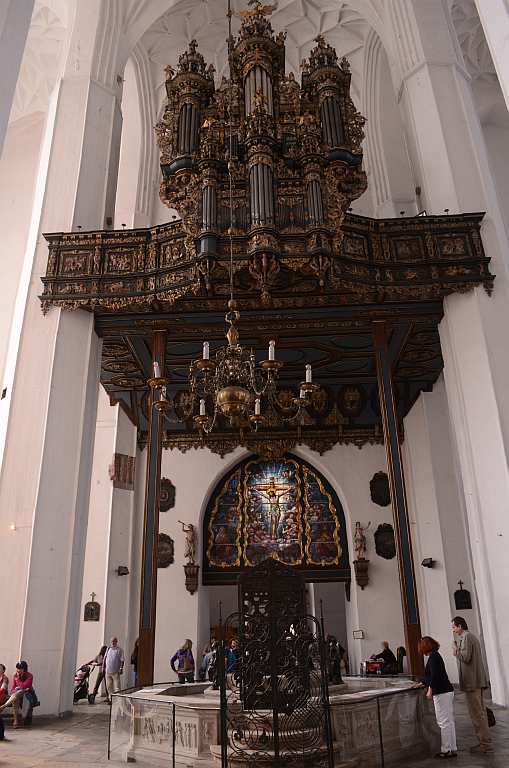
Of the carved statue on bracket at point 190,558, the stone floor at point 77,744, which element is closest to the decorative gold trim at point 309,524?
the carved statue on bracket at point 190,558

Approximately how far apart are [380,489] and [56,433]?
8.44 meters

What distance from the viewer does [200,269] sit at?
909 cm

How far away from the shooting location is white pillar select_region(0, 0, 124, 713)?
8375 mm

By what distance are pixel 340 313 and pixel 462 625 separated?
5.67 meters

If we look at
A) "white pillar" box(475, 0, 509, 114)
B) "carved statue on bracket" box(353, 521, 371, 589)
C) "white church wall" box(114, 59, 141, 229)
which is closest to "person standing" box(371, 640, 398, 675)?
"carved statue on bracket" box(353, 521, 371, 589)

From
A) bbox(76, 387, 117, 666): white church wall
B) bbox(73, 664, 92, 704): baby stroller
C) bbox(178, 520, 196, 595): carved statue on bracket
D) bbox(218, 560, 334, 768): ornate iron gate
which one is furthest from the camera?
bbox(178, 520, 196, 595): carved statue on bracket

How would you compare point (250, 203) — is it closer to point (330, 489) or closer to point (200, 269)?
point (200, 269)

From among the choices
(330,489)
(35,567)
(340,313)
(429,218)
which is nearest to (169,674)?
(330,489)

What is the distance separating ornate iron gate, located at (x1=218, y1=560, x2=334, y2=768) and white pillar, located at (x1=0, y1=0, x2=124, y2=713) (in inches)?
151

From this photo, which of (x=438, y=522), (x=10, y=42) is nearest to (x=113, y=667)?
(x=438, y=522)

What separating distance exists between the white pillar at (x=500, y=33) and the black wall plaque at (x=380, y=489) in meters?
10.9

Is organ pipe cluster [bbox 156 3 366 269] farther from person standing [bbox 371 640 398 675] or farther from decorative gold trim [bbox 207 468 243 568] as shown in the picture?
decorative gold trim [bbox 207 468 243 568]

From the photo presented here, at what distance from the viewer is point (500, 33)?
524 centimetres

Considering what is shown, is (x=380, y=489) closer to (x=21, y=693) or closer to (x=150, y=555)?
(x=150, y=555)
